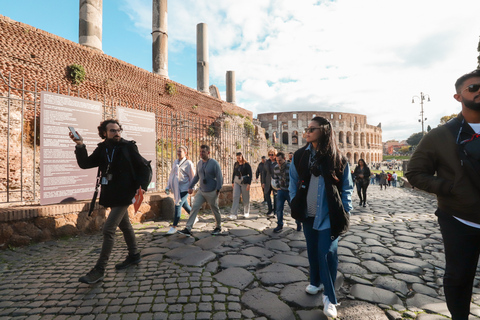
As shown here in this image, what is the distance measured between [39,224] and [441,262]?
6214 millimetres

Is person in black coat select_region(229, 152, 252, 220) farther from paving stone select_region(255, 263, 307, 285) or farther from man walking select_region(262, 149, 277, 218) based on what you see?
paving stone select_region(255, 263, 307, 285)

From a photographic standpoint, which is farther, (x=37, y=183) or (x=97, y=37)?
(x=97, y=37)

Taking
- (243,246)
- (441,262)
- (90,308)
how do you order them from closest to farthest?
1. (90,308)
2. (441,262)
3. (243,246)

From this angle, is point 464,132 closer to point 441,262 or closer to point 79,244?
point 441,262

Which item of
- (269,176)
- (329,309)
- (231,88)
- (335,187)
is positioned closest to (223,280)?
(329,309)

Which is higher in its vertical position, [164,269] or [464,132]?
[464,132]

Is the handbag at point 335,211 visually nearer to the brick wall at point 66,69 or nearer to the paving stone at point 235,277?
the paving stone at point 235,277

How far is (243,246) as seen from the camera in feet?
13.6

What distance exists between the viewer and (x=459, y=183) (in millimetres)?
1636

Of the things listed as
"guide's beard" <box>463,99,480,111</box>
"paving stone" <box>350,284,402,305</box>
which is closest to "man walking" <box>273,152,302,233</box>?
"paving stone" <box>350,284,402,305</box>

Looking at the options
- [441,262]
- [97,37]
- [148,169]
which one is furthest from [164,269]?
[97,37]

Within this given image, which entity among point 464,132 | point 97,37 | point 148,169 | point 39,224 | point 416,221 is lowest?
point 416,221

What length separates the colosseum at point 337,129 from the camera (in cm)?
4919

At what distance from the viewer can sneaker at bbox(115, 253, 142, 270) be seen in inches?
126
